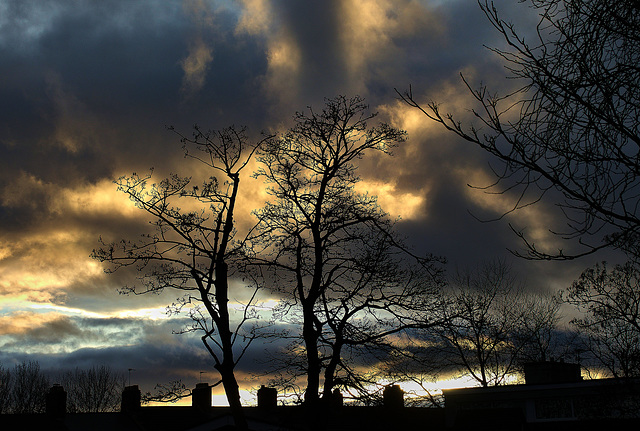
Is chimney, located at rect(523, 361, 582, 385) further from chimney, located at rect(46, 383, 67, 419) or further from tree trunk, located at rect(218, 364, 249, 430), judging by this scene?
chimney, located at rect(46, 383, 67, 419)

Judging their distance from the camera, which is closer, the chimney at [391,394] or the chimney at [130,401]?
the chimney at [391,394]

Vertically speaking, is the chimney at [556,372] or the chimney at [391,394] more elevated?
the chimney at [556,372]

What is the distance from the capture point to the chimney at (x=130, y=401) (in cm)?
2725

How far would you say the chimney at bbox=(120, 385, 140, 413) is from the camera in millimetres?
27250

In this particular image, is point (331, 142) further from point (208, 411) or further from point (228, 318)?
point (208, 411)

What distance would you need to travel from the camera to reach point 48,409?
2611 centimetres

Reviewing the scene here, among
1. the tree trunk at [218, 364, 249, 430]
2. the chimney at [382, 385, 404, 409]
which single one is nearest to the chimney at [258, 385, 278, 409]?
the chimney at [382, 385, 404, 409]

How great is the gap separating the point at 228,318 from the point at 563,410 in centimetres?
1355

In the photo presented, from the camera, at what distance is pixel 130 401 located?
89.8 feet

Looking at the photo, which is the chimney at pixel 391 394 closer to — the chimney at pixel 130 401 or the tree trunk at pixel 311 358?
the tree trunk at pixel 311 358

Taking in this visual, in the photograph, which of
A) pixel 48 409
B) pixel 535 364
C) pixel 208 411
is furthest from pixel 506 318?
pixel 48 409

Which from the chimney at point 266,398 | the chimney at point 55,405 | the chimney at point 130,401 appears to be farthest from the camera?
the chimney at point 130,401

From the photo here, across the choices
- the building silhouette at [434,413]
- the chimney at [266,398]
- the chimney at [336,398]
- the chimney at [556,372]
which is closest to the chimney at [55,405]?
the building silhouette at [434,413]

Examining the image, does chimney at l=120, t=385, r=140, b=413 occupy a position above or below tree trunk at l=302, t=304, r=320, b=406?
below
